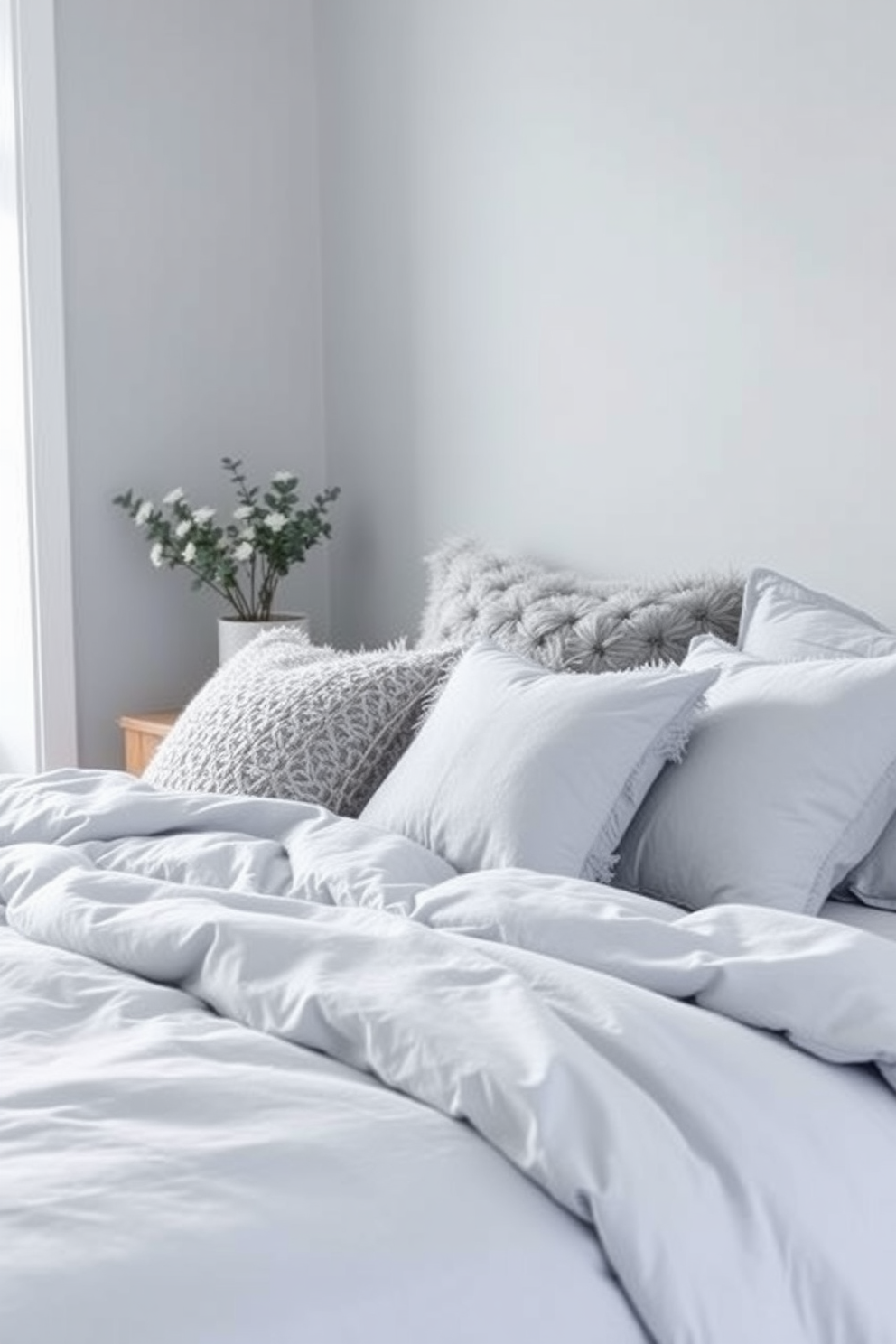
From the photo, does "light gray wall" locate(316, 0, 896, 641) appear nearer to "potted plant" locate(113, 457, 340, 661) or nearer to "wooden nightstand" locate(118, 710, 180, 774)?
"potted plant" locate(113, 457, 340, 661)

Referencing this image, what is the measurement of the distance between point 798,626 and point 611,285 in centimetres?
116

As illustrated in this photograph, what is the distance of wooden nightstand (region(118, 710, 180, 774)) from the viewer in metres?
4.57

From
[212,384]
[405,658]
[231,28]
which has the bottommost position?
[405,658]

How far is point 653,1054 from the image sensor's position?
203 cm

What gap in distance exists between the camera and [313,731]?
10.8ft

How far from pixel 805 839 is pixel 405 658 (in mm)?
904

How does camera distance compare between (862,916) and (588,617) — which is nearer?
(862,916)

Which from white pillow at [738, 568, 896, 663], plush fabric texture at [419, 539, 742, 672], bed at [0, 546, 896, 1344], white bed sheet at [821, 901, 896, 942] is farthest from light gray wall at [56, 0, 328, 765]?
white bed sheet at [821, 901, 896, 942]

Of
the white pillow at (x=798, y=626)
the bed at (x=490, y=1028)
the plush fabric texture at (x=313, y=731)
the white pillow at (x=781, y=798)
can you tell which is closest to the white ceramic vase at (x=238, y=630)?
the plush fabric texture at (x=313, y=731)

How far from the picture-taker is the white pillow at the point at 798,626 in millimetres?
3109

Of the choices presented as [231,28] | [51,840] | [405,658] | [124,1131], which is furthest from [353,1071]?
[231,28]

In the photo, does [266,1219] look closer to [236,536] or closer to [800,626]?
[800,626]

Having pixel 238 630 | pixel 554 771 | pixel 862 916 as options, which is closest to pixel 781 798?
pixel 862 916

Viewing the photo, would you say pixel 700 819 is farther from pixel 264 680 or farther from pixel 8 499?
pixel 8 499
